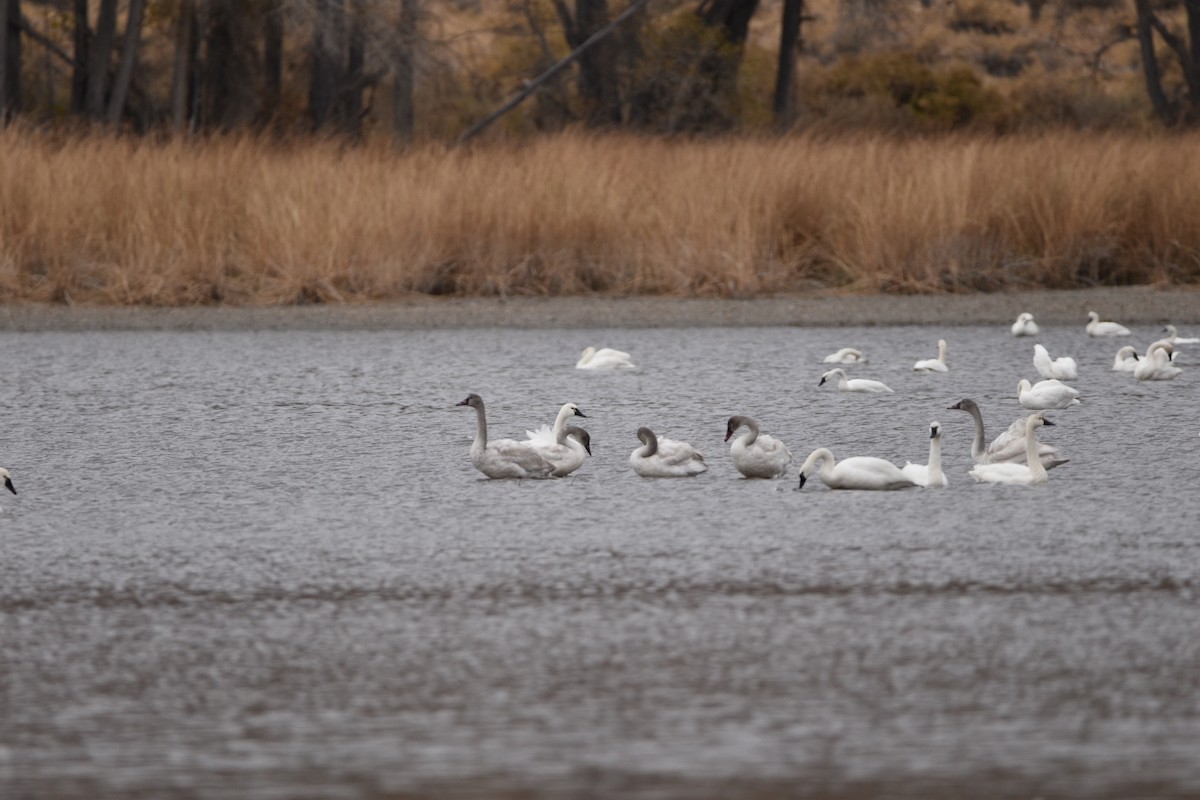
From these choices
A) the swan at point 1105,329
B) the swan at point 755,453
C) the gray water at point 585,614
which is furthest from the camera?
the swan at point 1105,329

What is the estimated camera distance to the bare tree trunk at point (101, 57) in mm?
23469

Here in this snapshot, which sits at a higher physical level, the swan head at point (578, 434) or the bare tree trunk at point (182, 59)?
the bare tree trunk at point (182, 59)

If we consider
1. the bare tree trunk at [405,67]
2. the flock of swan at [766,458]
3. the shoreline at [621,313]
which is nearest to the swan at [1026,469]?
the flock of swan at [766,458]

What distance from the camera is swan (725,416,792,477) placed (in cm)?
721

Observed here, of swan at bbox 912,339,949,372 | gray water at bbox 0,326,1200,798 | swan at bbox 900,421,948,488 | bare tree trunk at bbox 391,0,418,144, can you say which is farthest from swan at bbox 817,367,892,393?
bare tree trunk at bbox 391,0,418,144

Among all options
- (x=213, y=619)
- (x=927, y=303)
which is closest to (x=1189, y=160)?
(x=927, y=303)

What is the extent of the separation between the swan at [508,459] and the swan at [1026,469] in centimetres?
163

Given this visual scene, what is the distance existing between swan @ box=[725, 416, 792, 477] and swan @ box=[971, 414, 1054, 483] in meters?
0.73

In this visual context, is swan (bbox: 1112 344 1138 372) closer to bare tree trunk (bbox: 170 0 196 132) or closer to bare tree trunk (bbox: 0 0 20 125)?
bare tree trunk (bbox: 170 0 196 132)

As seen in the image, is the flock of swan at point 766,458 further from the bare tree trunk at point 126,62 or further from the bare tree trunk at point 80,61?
the bare tree trunk at point 80,61

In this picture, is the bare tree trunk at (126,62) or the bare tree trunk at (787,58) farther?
the bare tree trunk at (787,58)

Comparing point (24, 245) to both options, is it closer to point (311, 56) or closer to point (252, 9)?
point (252, 9)

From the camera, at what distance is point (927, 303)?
1437 centimetres

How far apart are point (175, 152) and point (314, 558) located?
1117 cm
